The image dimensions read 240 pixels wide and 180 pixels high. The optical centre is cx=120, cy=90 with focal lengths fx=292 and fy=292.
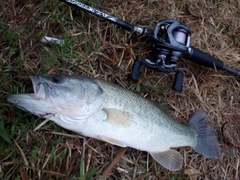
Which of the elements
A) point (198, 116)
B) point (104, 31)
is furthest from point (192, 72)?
point (104, 31)

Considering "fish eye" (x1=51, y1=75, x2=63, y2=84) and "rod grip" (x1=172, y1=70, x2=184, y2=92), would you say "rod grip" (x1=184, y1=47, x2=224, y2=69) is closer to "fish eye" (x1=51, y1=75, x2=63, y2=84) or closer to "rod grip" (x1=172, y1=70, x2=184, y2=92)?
"rod grip" (x1=172, y1=70, x2=184, y2=92)

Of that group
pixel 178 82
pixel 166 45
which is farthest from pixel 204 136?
pixel 166 45

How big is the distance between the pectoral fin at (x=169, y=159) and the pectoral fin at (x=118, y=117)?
62 cm

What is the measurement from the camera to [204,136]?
343 cm

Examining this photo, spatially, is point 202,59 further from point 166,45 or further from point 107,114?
point 107,114

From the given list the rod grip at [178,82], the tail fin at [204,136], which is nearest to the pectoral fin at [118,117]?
the rod grip at [178,82]

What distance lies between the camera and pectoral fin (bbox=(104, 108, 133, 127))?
2760 mm

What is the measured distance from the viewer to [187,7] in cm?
421

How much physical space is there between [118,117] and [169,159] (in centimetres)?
88

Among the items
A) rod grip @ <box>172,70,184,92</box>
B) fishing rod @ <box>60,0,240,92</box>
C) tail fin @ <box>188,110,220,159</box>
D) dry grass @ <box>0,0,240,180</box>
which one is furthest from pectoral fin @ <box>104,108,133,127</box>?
tail fin @ <box>188,110,220,159</box>

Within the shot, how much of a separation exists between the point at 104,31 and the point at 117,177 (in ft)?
5.61

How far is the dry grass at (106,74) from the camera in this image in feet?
9.09

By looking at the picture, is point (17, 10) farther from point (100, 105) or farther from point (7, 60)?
point (100, 105)

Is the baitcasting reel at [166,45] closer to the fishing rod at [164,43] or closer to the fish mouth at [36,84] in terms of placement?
the fishing rod at [164,43]
